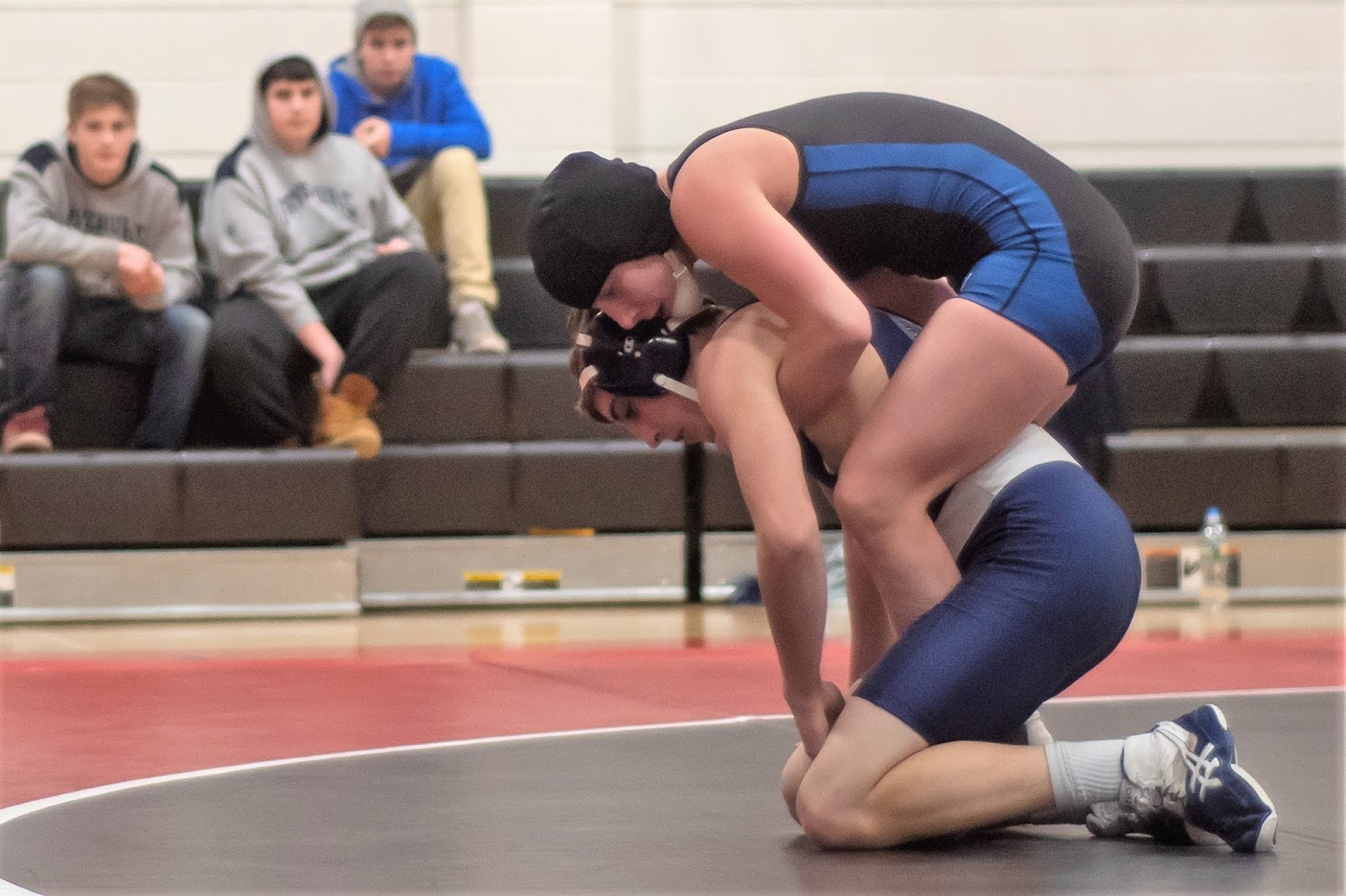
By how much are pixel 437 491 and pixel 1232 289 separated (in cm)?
244

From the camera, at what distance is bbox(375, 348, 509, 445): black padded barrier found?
5043mm

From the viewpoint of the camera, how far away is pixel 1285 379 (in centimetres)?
543

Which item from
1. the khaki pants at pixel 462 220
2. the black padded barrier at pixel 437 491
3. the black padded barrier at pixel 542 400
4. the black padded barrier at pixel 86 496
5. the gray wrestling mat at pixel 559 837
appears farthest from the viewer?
the khaki pants at pixel 462 220

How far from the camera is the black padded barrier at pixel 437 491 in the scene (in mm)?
4961

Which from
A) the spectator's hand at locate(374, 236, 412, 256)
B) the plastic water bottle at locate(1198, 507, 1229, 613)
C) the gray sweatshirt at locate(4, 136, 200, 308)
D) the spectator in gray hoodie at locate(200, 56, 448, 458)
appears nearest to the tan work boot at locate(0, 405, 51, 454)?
the gray sweatshirt at locate(4, 136, 200, 308)

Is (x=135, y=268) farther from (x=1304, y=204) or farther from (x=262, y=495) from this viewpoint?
(x=1304, y=204)

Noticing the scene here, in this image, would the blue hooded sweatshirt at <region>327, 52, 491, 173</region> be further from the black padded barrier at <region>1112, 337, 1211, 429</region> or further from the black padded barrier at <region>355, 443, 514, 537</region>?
the black padded barrier at <region>1112, 337, 1211, 429</region>

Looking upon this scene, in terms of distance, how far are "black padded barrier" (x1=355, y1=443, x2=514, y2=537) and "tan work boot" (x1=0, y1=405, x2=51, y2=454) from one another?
2.66 feet

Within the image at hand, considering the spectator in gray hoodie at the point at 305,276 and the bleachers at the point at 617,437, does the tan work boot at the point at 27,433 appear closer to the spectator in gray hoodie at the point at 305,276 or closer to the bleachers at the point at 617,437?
the bleachers at the point at 617,437

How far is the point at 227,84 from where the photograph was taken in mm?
6195

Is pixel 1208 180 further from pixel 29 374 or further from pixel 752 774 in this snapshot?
pixel 752 774

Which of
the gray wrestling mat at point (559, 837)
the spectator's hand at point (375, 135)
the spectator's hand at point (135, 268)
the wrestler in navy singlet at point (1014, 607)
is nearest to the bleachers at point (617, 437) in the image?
the spectator's hand at point (135, 268)

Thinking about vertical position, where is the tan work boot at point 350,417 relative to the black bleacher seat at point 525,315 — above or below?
below

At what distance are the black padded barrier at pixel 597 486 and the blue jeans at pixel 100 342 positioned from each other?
2.88 feet
